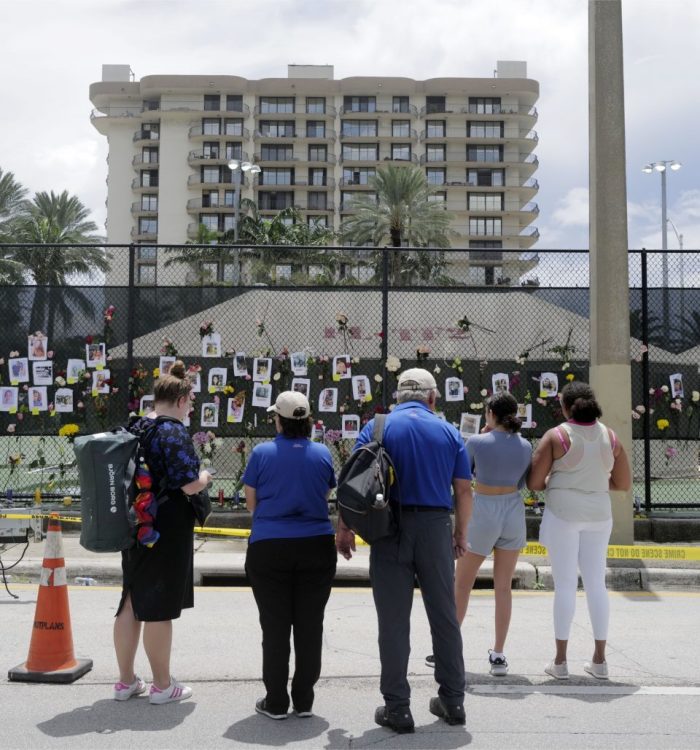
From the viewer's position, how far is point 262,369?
10.6 meters

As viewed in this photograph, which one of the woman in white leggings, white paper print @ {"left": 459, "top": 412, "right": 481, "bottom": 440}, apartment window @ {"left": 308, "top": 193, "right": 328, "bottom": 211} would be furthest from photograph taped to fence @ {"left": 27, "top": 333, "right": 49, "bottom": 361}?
apartment window @ {"left": 308, "top": 193, "right": 328, "bottom": 211}

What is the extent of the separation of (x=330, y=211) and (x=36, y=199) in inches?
1486

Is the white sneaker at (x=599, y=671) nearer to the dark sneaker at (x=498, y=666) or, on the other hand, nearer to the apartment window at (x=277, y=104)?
the dark sneaker at (x=498, y=666)

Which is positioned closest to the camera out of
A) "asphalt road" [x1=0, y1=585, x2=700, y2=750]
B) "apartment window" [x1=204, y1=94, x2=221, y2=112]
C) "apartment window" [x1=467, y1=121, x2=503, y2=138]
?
"asphalt road" [x1=0, y1=585, x2=700, y2=750]

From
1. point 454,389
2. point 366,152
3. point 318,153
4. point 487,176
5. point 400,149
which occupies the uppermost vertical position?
point 400,149

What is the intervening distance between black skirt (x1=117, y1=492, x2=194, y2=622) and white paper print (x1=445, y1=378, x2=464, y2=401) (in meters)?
6.22

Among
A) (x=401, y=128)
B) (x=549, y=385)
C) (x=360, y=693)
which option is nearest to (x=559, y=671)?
(x=360, y=693)

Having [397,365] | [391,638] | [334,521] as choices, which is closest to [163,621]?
[391,638]

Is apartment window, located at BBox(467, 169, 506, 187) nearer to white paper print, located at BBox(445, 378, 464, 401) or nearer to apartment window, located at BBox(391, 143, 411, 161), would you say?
apartment window, located at BBox(391, 143, 411, 161)

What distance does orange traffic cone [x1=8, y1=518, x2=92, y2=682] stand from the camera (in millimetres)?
5160

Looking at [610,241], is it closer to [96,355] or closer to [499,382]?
[499,382]

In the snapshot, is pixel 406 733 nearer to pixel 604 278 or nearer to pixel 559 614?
pixel 559 614

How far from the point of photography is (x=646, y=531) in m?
9.96

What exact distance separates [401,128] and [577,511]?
8683 cm
